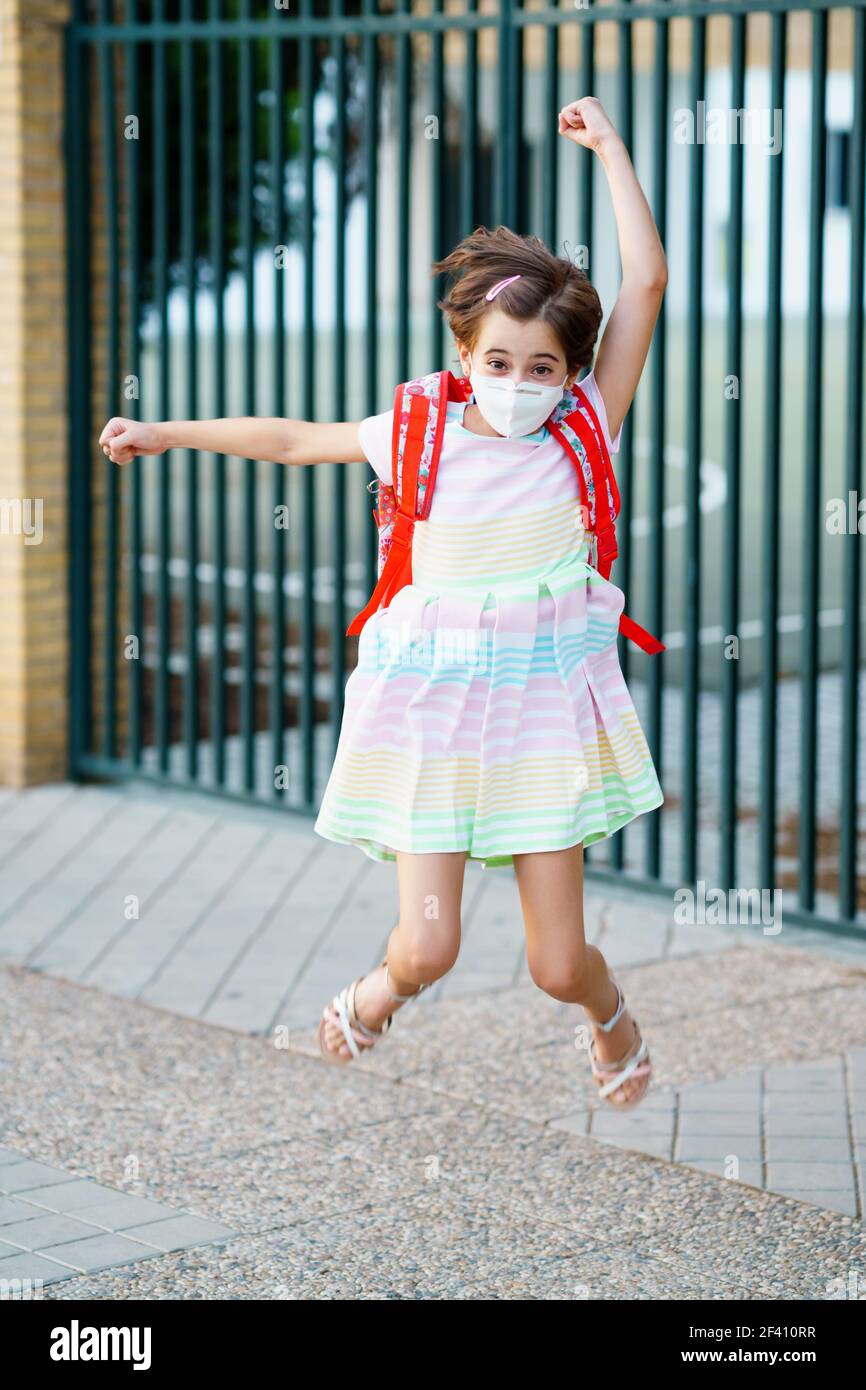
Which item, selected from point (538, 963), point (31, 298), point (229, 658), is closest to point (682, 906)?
point (538, 963)

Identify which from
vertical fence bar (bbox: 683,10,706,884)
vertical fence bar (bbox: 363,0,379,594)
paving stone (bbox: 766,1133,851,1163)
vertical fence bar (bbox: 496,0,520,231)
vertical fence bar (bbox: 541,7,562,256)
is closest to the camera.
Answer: paving stone (bbox: 766,1133,851,1163)

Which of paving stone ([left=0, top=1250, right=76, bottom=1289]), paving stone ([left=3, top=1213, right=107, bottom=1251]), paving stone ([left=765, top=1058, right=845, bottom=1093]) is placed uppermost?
paving stone ([left=765, top=1058, right=845, bottom=1093])

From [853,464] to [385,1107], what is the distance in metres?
2.28

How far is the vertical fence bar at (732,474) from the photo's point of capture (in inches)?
230

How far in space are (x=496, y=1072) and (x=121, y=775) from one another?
3186mm

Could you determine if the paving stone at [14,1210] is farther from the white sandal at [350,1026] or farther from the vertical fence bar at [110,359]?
the vertical fence bar at [110,359]

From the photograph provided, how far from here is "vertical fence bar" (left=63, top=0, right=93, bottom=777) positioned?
7.56m

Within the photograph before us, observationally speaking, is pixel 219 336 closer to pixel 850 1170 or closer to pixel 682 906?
pixel 682 906

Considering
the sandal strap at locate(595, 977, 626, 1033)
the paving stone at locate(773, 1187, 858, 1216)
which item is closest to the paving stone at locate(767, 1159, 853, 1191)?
the paving stone at locate(773, 1187, 858, 1216)

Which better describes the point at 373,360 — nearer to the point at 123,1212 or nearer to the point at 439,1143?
the point at 439,1143

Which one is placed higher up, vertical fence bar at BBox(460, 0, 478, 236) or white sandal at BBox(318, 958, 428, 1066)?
vertical fence bar at BBox(460, 0, 478, 236)

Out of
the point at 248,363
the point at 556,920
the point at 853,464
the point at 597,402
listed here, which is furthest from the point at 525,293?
the point at 248,363

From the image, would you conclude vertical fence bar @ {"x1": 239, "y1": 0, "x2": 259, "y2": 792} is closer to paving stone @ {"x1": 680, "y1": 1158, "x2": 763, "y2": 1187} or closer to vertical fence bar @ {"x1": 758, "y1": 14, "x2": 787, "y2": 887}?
vertical fence bar @ {"x1": 758, "y1": 14, "x2": 787, "y2": 887}

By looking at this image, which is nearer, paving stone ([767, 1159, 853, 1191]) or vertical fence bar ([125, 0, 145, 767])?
paving stone ([767, 1159, 853, 1191])
